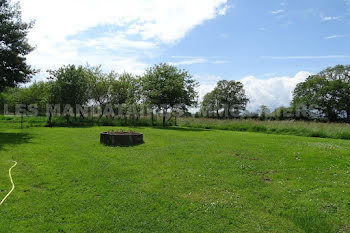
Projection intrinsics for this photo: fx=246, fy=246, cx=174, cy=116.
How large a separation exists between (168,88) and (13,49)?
13419mm

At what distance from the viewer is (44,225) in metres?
4.55

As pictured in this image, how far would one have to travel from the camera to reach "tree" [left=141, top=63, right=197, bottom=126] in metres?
25.6

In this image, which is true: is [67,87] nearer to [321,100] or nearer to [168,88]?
[168,88]

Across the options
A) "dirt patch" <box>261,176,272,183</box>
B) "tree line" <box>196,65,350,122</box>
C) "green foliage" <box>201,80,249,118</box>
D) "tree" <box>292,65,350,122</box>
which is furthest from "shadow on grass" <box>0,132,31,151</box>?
"green foliage" <box>201,80,249,118</box>

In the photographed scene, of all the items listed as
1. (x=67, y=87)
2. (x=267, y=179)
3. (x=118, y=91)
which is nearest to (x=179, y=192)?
(x=267, y=179)

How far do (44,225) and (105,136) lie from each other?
897 cm

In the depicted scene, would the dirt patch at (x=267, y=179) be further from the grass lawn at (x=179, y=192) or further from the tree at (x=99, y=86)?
the tree at (x=99, y=86)

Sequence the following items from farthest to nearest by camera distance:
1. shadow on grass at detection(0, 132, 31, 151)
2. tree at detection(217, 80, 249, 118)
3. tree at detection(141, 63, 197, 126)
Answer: tree at detection(217, 80, 249, 118) < tree at detection(141, 63, 197, 126) < shadow on grass at detection(0, 132, 31, 151)

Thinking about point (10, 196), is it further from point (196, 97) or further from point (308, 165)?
point (196, 97)

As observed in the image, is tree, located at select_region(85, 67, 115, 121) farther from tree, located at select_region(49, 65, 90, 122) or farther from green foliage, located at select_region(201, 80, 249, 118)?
green foliage, located at select_region(201, 80, 249, 118)

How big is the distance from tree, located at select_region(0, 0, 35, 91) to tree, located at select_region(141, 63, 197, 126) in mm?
11297

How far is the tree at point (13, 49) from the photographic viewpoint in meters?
16.9

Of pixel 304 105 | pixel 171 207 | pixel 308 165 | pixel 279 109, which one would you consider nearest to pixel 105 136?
pixel 171 207

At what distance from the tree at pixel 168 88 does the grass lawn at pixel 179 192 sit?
51.4 feet
